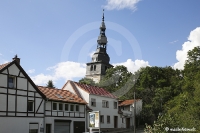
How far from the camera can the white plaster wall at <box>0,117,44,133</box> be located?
29.7m

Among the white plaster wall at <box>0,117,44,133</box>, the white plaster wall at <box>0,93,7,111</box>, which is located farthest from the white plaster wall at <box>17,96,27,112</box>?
the white plaster wall at <box>0,93,7,111</box>

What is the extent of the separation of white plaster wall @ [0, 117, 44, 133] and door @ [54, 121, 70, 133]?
3769 millimetres

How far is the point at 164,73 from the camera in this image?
6825 cm

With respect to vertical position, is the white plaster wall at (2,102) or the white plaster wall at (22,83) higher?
the white plaster wall at (22,83)

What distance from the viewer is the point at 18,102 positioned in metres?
32.0

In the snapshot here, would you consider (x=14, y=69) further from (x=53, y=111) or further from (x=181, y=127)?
(x=181, y=127)

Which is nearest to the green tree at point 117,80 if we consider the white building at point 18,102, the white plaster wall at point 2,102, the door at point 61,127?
the door at point 61,127

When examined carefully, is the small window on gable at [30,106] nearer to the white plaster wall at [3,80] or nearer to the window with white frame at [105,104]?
the white plaster wall at [3,80]

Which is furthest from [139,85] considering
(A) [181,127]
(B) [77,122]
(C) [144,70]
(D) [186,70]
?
(A) [181,127]

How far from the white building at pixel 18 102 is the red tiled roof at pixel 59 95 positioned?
2.32 meters

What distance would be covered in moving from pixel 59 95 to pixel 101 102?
9.01 m

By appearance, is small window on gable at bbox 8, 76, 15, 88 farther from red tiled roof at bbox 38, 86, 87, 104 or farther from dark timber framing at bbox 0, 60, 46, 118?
red tiled roof at bbox 38, 86, 87, 104

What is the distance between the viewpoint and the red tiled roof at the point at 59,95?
37213mm

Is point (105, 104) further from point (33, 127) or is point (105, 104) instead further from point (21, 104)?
point (21, 104)
